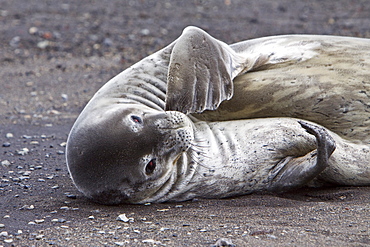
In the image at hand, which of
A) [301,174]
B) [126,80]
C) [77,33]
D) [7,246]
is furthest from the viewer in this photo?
[77,33]

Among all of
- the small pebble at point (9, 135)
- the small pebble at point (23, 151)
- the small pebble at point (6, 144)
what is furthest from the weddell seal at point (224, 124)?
the small pebble at point (9, 135)

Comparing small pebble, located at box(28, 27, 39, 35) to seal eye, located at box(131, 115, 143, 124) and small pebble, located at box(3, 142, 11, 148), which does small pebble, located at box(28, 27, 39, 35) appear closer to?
small pebble, located at box(3, 142, 11, 148)

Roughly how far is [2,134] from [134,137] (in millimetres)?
2329

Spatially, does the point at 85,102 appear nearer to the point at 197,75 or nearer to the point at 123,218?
the point at 197,75

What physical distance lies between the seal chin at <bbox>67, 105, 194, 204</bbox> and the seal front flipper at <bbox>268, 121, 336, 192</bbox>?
A: 622 mm

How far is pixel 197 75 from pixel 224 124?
0.43 m

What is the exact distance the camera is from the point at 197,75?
3.73 m

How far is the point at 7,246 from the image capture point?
115 inches

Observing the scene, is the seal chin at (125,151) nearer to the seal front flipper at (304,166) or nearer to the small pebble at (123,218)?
the small pebble at (123,218)

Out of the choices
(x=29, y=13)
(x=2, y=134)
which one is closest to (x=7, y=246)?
(x=2, y=134)

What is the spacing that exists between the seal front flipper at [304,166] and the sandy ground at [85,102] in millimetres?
90

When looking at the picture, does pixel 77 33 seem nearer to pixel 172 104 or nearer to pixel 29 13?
pixel 29 13

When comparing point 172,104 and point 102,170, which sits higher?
point 172,104

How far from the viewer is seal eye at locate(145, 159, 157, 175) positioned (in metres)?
3.41
